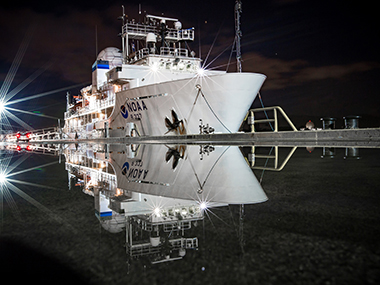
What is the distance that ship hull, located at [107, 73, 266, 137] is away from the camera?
1447 cm

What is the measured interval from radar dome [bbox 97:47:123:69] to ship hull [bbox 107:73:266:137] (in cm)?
1204

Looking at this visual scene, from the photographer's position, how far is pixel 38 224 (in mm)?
2191

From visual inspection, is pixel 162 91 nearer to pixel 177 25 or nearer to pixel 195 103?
pixel 195 103

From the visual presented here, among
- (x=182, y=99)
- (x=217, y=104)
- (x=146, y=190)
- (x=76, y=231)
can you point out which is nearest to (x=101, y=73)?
(x=182, y=99)

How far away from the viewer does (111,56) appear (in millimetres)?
30266

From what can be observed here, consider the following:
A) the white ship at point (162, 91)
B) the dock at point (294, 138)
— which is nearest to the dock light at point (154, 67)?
the white ship at point (162, 91)

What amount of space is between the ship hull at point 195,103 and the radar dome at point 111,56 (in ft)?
39.5

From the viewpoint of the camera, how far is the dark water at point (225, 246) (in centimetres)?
133

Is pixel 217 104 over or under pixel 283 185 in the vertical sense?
over

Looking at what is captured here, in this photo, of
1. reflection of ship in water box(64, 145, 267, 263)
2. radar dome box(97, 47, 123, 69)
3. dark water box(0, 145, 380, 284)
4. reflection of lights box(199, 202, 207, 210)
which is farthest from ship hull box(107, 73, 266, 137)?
radar dome box(97, 47, 123, 69)

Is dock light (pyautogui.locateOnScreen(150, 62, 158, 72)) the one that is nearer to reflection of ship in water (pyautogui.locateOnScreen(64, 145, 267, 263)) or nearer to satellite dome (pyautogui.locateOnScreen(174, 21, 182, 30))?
satellite dome (pyautogui.locateOnScreen(174, 21, 182, 30))

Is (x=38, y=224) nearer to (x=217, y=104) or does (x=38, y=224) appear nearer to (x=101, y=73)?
(x=217, y=104)

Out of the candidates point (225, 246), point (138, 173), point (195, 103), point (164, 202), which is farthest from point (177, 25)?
point (225, 246)

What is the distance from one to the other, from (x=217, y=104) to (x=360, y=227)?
13.0 m
